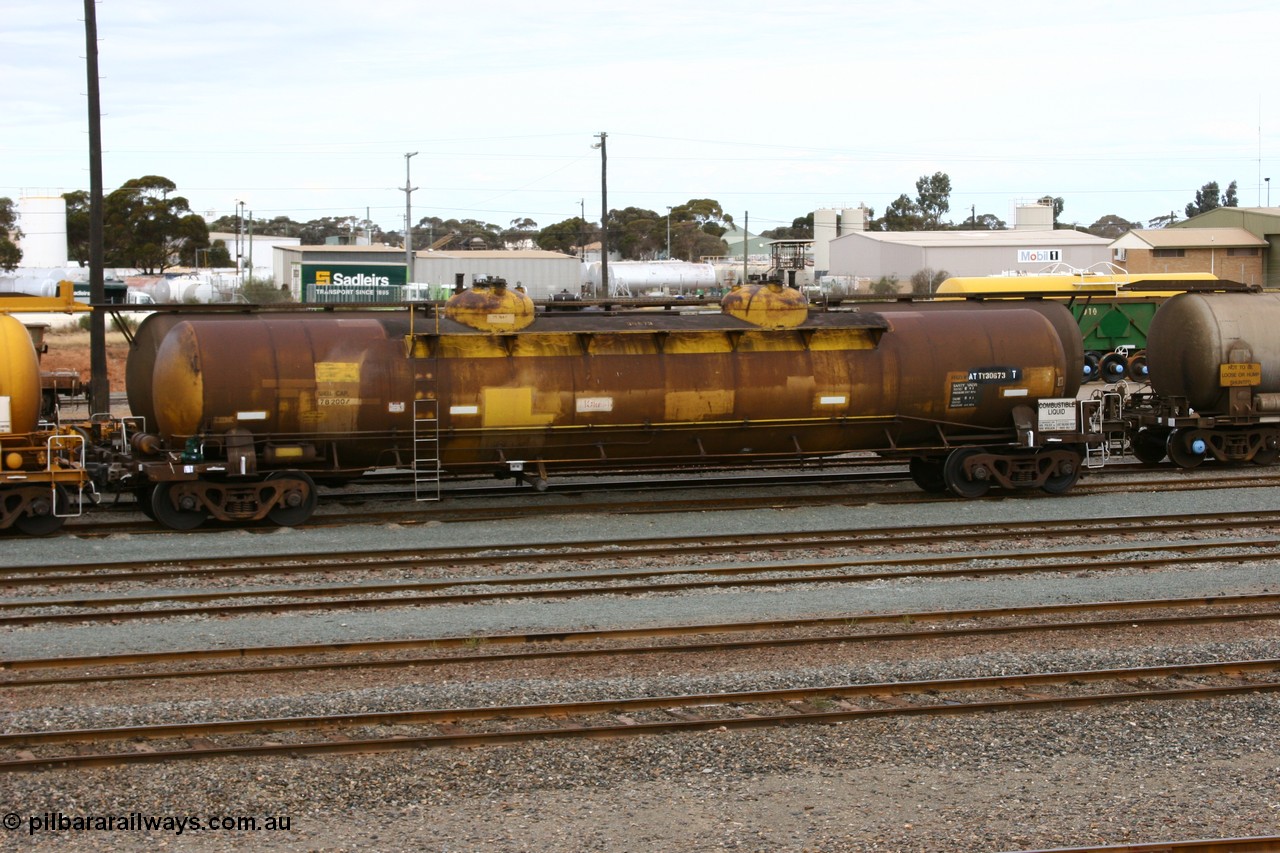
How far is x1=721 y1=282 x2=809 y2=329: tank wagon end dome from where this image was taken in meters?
19.6

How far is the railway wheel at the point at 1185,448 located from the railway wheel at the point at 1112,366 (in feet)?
48.5

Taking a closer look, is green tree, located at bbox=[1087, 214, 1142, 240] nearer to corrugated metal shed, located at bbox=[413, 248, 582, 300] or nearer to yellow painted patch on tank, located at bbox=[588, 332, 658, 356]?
corrugated metal shed, located at bbox=[413, 248, 582, 300]

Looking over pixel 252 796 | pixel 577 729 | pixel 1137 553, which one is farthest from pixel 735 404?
pixel 252 796

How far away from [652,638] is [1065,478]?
11.0m

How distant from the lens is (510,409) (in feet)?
60.6

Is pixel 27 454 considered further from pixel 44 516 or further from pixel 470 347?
pixel 470 347

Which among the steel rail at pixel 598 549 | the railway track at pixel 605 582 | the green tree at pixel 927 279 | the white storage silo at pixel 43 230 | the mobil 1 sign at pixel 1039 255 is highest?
the white storage silo at pixel 43 230

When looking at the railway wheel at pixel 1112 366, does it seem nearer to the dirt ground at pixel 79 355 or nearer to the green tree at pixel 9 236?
the dirt ground at pixel 79 355

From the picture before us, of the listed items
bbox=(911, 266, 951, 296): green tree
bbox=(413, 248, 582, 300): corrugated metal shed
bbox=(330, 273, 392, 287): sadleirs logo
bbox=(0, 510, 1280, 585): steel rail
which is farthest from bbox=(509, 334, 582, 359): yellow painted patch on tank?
bbox=(911, 266, 951, 296): green tree

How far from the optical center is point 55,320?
65438mm

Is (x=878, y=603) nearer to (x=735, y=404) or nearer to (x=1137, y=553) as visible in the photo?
(x=1137, y=553)

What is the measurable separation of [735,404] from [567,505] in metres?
2.98

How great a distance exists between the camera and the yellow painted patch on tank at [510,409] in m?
18.4

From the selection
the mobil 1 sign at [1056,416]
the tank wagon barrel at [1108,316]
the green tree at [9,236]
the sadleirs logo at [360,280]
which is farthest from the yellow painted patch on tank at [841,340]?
the green tree at [9,236]
